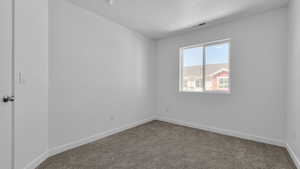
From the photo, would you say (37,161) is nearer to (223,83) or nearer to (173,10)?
(173,10)

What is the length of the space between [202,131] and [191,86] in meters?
1.27

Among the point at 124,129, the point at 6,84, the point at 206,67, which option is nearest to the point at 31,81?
the point at 6,84

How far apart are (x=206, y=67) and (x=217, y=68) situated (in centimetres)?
28

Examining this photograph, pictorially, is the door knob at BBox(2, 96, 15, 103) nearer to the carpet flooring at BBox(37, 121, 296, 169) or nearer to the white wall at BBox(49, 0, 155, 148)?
the white wall at BBox(49, 0, 155, 148)

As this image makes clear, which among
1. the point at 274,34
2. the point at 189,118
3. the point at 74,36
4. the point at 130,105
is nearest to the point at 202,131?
the point at 189,118

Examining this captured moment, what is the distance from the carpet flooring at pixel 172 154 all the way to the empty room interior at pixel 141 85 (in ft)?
0.07

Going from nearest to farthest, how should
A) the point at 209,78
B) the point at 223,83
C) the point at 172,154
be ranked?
1. the point at 172,154
2. the point at 223,83
3. the point at 209,78

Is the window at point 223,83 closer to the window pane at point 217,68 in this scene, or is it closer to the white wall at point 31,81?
the window pane at point 217,68

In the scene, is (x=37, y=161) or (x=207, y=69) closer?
(x=37, y=161)

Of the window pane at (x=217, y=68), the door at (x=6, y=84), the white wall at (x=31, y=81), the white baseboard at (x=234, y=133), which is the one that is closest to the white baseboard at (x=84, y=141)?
the white wall at (x=31, y=81)

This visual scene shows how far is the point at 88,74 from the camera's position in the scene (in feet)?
8.43

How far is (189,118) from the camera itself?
364 centimetres

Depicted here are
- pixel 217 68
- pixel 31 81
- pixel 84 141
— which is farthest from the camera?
pixel 217 68

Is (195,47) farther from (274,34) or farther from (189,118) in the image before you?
(189,118)
